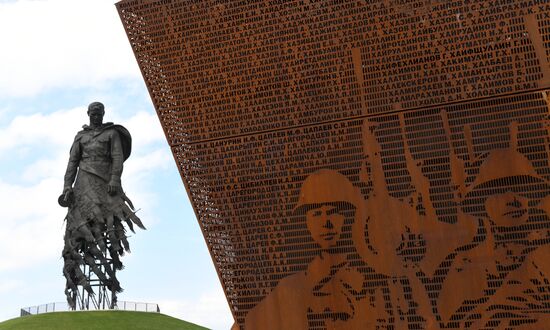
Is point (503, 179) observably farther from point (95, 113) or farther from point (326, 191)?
point (95, 113)

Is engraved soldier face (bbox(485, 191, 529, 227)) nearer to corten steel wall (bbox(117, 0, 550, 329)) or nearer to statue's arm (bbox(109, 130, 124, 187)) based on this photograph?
corten steel wall (bbox(117, 0, 550, 329))

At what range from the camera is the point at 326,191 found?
1129 cm

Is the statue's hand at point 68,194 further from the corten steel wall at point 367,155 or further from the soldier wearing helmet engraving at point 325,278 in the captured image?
the soldier wearing helmet engraving at point 325,278

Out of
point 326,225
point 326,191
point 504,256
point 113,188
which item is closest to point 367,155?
point 326,191

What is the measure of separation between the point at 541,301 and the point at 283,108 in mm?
4815

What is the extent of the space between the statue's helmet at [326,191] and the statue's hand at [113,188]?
966 centimetres

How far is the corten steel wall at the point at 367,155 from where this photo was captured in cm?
1053

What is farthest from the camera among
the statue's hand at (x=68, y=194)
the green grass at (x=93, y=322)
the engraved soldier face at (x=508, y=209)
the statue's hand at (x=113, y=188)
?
the statue's hand at (x=68, y=194)

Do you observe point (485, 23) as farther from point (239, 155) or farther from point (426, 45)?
point (239, 155)

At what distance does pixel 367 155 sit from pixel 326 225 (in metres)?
1.24

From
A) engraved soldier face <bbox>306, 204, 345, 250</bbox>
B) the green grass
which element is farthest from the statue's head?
engraved soldier face <bbox>306, 204, 345, 250</bbox>

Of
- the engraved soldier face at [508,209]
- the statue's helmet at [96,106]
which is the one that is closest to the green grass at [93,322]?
the statue's helmet at [96,106]

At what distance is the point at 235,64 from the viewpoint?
12.1m

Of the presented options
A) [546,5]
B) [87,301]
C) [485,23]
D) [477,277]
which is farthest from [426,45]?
[87,301]
